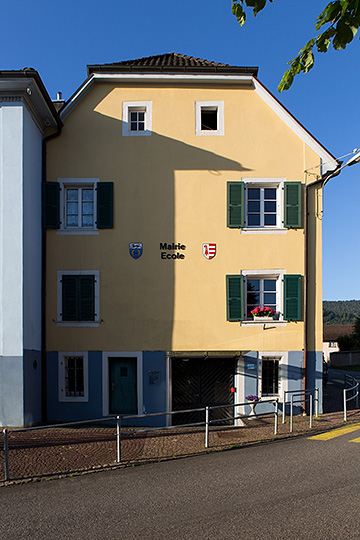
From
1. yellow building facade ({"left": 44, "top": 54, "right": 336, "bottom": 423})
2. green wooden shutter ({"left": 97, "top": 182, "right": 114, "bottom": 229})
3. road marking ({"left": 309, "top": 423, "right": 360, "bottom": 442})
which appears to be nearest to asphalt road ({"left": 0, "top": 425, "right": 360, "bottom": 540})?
road marking ({"left": 309, "top": 423, "right": 360, "bottom": 442})

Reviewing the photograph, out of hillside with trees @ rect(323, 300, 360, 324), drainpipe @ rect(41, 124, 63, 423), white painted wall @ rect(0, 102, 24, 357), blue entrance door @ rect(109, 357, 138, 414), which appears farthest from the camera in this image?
hillside with trees @ rect(323, 300, 360, 324)

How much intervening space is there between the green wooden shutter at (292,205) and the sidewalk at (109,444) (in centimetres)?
569

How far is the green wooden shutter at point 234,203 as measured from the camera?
15867mm

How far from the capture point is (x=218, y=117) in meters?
16.2

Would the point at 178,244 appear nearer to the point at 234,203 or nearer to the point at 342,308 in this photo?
the point at 234,203

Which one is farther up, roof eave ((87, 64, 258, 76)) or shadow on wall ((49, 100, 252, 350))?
roof eave ((87, 64, 258, 76))

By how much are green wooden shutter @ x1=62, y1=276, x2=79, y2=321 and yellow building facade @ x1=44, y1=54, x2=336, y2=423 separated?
0.10 ft

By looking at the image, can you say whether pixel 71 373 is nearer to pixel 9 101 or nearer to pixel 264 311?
pixel 264 311

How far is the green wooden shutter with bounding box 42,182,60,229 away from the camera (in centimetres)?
1562

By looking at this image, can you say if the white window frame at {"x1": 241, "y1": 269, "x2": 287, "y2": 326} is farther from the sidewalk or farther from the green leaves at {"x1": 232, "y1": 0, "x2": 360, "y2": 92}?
the green leaves at {"x1": 232, "y1": 0, "x2": 360, "y2": 92}

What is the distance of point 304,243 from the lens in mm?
16016

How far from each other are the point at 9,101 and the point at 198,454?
9.89 m

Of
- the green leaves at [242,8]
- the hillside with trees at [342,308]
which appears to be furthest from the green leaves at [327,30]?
the hillside with trees at [342,308]

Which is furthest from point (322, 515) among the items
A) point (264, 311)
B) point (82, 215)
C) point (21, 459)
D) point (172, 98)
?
point (172, 98)
